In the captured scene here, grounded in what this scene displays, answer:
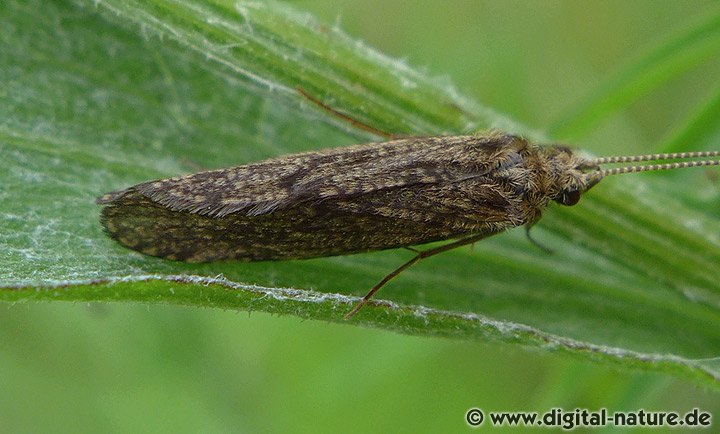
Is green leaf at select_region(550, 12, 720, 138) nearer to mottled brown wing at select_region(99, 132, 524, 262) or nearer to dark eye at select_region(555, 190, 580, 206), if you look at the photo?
mottled brown wing at select_region(99, 132, 524, 262)

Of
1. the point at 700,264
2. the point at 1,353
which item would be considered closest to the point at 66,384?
the point at 1,353

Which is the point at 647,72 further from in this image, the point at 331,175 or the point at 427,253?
the point at 331,175

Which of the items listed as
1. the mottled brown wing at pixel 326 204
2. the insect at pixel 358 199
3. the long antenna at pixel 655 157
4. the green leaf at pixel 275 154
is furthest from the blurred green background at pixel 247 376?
the mottled brown wing at pixel 326 204

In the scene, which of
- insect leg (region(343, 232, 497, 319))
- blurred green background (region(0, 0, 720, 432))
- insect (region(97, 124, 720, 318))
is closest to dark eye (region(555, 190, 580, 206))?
insect (region(97, 124, 720, 318))

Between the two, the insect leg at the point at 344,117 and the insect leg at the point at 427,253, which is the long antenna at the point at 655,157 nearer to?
the insect leg at the point at 427,253

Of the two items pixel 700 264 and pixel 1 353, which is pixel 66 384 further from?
pixel 700 264

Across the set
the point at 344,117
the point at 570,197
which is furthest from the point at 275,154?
the point at 570,197
